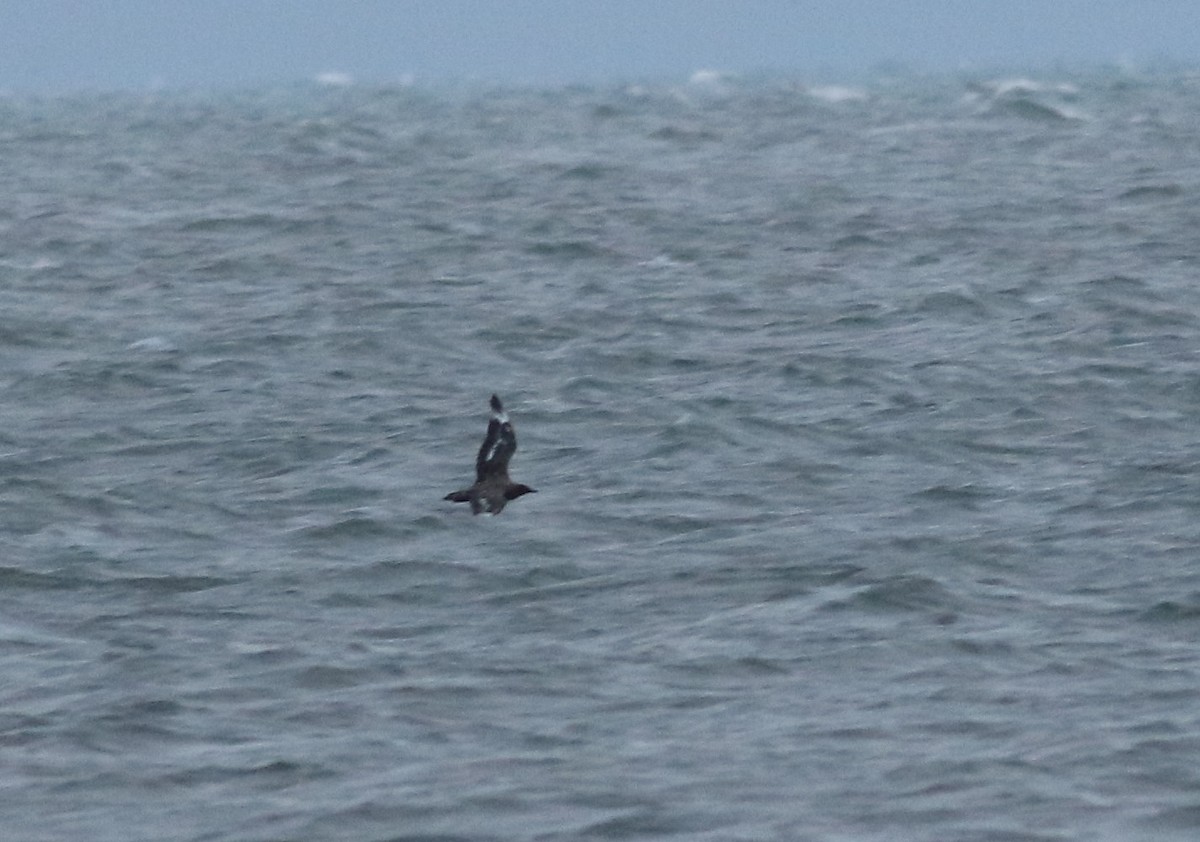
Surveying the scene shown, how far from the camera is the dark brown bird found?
15211 millimetres

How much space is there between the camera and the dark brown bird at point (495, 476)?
15.2 meters

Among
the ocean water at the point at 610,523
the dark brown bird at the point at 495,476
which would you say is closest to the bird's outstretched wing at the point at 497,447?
the dark brown bird at the point at 495,476

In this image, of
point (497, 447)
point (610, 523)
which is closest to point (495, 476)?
point (497, 447)

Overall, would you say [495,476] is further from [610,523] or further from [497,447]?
[610,523]

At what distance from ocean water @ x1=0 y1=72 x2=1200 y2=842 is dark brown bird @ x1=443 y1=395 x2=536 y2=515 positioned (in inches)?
24.9

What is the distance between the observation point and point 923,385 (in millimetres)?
21828

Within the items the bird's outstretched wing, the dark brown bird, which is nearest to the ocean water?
the dark brown bird

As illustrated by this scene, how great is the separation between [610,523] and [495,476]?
6.80 ft

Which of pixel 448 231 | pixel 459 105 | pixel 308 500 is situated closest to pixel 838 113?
pixel 459 105

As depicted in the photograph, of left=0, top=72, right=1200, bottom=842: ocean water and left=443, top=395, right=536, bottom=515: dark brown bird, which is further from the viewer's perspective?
left=443, top=395, right=536, bottom=515: dark brown bird

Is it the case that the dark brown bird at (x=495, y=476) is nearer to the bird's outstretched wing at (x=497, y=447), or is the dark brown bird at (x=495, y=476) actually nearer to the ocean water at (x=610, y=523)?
the bird's outstretched wing at (x=497, y=447)

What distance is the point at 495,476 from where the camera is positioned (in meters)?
15.4

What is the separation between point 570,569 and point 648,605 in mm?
1049

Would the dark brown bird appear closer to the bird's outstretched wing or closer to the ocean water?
the bird's outstretched wing
